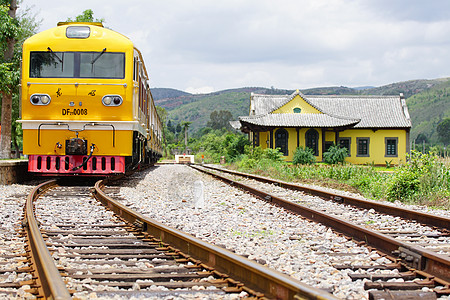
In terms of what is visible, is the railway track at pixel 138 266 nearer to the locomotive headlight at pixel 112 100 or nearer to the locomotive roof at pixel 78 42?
the locomotive headlight at pixel 112 100

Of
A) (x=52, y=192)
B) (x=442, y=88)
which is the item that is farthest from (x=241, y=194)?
(x=442, y=88)

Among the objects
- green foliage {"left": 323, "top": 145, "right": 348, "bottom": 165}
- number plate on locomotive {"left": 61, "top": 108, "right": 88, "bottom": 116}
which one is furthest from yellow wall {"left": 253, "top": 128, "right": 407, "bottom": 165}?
number plate on locomotive {"left": 61, "top": 108, "right": 88, "bottom": 116}

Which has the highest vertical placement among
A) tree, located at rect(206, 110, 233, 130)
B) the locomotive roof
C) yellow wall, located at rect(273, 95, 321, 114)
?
tree, located at rect(206, 110, 233, 130)

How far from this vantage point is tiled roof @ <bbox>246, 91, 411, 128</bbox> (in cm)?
3661

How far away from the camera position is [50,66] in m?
11.3

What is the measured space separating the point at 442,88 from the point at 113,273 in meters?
163

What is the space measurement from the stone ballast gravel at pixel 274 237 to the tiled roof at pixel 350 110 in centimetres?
2803

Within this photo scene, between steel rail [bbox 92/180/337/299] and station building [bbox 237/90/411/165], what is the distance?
2879 centimetres

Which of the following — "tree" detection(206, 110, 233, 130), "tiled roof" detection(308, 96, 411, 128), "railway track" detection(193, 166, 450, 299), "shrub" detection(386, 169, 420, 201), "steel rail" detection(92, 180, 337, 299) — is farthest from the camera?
"tree" detection(206, 110, 233, 130)

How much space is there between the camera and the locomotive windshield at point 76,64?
11.3 meters

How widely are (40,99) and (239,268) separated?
915 centimetres

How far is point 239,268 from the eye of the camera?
3428 mm

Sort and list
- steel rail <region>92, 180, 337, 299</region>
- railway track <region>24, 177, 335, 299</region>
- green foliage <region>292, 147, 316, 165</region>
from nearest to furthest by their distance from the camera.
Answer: steel rail <region>92, 180, 337, 299</region>
railway track <region>24, 177, 335, 299</region>
green foliage <region>292, 147, 316, 165</region>

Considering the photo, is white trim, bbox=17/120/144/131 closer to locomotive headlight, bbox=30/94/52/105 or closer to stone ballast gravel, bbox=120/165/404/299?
locomotive headlight, bbox=30/94/52/105
